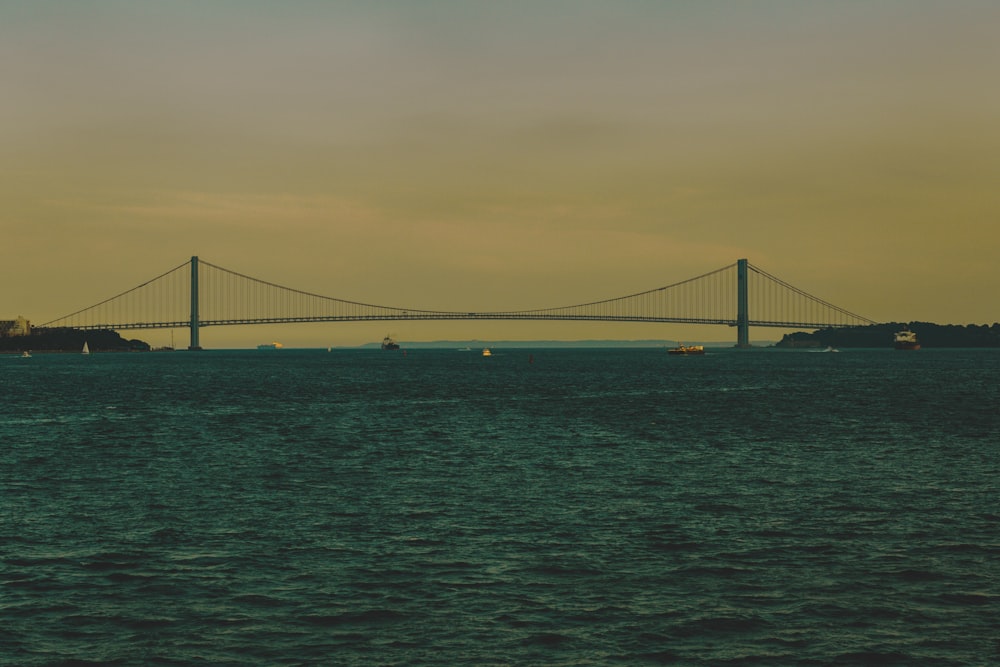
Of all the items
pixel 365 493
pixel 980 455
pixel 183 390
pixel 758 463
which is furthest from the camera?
pixel 183 390

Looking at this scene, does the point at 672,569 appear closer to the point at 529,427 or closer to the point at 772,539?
the point at 772,539

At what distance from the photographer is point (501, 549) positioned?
822 inches

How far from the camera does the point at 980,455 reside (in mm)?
38469

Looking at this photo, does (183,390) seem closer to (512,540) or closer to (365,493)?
(365,493)

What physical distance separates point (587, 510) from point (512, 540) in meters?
4.38

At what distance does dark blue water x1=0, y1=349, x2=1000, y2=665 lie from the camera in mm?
14844

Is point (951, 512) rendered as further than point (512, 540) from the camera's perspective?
Yes

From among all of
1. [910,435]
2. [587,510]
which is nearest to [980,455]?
[910,435]

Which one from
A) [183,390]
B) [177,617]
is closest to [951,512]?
[177,617]

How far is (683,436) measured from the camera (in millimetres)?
46688

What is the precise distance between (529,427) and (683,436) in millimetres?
8993

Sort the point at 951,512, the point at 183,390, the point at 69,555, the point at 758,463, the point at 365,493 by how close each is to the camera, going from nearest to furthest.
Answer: the point at 69,555, the point at 951,512, the point at 365,493, the point at 758,463, the point at 183,390

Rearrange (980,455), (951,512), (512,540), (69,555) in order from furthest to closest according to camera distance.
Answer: (980,455) → (951,512) → (512,540) → (69,555)

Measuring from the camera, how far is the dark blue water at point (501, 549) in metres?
14.8
